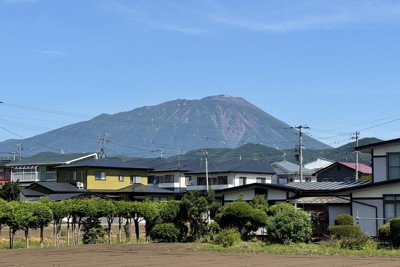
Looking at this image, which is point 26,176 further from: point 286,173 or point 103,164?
point 286,173

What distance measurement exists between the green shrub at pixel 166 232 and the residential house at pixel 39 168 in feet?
165

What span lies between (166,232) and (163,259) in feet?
38.3

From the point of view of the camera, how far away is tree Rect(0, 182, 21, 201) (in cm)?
6944

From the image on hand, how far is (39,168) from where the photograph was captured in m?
89.3

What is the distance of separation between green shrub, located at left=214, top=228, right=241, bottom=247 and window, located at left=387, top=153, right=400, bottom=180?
31.7 feet

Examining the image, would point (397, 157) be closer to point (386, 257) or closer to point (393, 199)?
point (393, 199)

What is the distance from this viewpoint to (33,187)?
7275cm

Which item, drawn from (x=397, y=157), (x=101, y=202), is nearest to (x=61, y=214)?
(x=101, y=202)

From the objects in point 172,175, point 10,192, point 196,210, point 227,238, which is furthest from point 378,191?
point 172,175

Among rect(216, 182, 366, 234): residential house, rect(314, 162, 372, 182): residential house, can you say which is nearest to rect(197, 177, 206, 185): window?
rect(314, 162, 372, 182): residential house

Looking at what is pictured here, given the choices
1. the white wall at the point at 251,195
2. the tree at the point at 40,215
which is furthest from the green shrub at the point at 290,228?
the tree at the point at 40,215

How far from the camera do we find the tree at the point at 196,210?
3706cm

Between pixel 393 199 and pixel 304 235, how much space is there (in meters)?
5.37

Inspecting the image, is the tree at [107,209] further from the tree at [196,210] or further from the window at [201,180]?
the window at [201,180]
